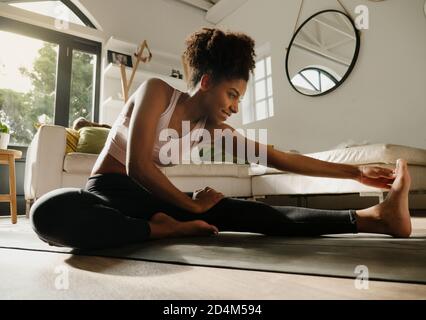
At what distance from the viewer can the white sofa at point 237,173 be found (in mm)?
1920

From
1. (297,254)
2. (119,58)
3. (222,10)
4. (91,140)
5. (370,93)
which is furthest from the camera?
(222,10)

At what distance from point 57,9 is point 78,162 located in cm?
240

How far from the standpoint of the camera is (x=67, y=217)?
712 mm

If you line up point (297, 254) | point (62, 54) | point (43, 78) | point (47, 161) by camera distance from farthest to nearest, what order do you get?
point (62, 54), point (43, 78), point (47, 161), point (297, 254)

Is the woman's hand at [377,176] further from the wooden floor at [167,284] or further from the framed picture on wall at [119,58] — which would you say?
the framed picture on wall at [119,58]

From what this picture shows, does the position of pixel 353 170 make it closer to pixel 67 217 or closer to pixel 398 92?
pixel 67 217

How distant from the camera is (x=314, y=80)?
3090mm

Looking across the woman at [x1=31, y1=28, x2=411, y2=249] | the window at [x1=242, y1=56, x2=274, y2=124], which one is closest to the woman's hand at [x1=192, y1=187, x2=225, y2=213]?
the woman at [x1=31, y1=28, x2=411, y2=249]

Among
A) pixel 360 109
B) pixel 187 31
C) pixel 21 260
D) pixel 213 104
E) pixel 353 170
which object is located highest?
pixel 187 31

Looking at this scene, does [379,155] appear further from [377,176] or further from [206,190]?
[206,190]

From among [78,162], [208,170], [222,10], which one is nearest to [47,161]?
[78,162]

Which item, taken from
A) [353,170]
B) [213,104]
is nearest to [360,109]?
[353,170]

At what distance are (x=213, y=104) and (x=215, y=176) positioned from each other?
1682 mm

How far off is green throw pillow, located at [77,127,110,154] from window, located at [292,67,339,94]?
2055 millimetres
